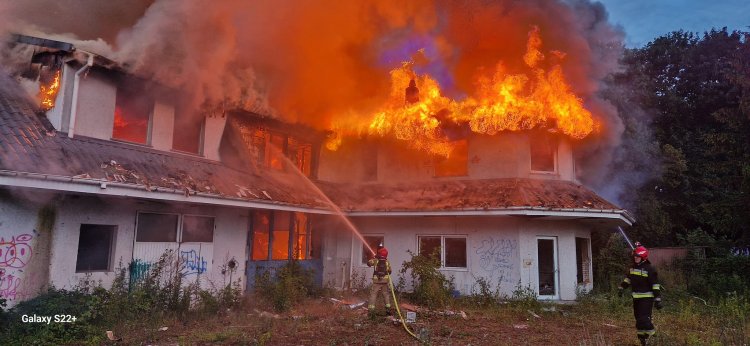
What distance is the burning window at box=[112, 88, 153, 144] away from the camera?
10828 millimetres

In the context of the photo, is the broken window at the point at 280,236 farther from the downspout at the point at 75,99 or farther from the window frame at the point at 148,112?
the downspout at the point at 75,99

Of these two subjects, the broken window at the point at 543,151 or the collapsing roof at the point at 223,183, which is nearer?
the collapsing roof at the point at 223,183

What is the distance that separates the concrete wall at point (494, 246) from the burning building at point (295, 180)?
43mm

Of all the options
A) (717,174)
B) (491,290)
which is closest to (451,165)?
(491,290)

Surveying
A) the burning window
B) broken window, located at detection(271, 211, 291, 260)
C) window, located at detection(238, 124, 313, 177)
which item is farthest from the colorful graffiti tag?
broken window, located at detection(271, 211, 291, 260)

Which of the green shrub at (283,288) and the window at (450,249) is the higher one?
the window at (450,249)

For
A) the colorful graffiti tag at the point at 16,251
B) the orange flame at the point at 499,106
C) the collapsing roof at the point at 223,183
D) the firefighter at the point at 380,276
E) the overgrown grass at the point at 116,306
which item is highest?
the orange flame at the point at 499,106

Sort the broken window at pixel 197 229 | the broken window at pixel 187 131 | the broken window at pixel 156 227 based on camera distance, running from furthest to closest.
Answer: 1. the broken window at pixel 187 131
2. the broken window at pixel 197 229
3. the broken window at pixel 156 227

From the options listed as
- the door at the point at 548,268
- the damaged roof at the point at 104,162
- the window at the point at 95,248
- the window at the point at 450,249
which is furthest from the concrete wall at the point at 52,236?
the door at the point at 548,268

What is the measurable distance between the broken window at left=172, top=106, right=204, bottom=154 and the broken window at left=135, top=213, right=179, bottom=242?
73.7 inches

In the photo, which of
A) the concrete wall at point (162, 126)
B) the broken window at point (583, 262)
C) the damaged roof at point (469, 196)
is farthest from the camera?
the broken window at point (583, 262)

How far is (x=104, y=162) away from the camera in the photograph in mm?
9422

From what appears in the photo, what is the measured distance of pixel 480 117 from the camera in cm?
1437

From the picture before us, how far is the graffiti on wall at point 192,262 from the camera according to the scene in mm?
11219
